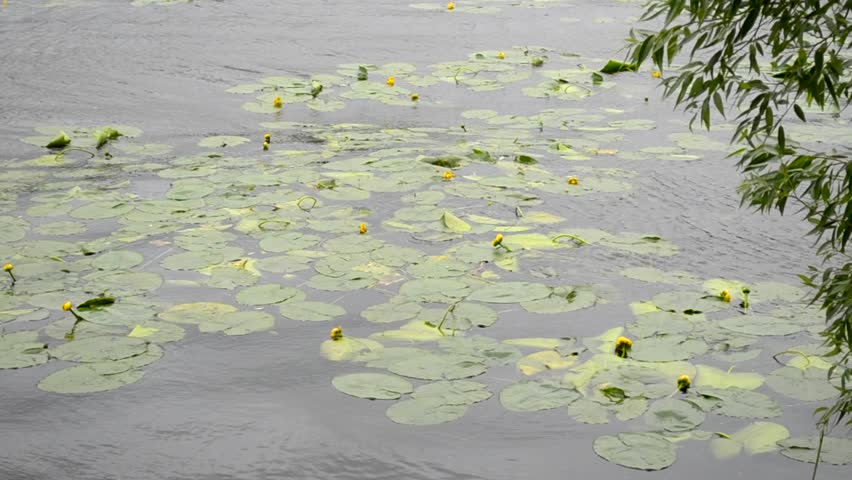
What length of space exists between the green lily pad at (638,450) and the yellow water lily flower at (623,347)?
1.23 ft

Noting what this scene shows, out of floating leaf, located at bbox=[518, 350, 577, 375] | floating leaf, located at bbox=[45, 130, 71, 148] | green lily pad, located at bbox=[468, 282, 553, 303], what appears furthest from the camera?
floating leaf, located at bbox=[45, 130, 71, 148]

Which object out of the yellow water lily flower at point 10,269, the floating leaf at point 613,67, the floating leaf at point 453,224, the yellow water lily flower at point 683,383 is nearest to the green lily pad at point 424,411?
the yellow water lily flower at point 683,383

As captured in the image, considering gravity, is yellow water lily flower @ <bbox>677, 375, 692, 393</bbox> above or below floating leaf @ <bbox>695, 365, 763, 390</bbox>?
above

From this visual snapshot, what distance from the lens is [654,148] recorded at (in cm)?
453

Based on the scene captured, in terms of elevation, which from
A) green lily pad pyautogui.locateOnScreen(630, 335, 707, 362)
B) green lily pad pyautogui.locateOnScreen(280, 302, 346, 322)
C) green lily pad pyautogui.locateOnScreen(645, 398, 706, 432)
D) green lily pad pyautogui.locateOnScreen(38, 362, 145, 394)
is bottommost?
green lily pad pyautogui.locateOnScreen(38, 362, 145, 394)

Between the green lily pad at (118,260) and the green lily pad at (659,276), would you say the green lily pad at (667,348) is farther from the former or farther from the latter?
the green lily pad at (118,260)

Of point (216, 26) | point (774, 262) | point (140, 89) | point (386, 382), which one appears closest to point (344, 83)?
point (140, 89)

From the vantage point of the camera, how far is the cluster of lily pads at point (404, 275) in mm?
2613

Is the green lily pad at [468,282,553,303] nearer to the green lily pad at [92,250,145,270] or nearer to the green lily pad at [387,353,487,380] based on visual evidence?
the green lily pad at [387,353,487,380]

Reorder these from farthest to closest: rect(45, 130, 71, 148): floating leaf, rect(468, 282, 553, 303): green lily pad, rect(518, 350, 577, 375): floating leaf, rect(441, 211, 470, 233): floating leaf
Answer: rect(45, 130, 71, 148): floating leaf → rect(441, 211, 470, 233): floating leaf → rect(468, 282, 553, 303): green lily pad → rect(518, 350, 577, 375): floating leaf

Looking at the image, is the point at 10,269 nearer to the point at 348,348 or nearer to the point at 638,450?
the point at 348,348

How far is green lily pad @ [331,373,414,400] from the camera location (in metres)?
2.60

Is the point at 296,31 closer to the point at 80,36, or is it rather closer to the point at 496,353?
the point at 80,36

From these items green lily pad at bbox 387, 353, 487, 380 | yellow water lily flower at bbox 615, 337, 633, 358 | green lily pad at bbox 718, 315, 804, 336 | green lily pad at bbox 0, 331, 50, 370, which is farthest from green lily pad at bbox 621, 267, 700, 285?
green lily pad at bbox 0, 331, 50, 370
